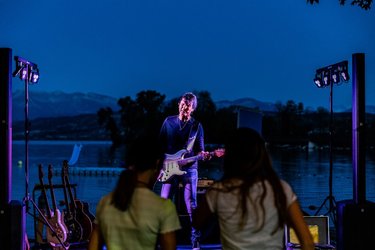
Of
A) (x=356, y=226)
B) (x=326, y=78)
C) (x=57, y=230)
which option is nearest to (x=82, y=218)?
(x=57, y=230)

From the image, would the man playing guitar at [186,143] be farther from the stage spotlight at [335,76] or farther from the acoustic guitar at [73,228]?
the stage spotlight at [335,76]

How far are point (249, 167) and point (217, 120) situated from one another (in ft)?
394

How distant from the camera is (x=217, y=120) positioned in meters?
123

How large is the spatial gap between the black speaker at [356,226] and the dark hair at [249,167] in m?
3.04

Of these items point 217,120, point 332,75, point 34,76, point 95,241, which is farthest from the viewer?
point 217,120

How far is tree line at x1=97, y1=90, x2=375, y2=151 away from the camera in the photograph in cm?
11906

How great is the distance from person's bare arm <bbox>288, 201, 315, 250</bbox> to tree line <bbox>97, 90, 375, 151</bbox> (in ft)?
352

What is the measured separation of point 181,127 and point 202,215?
14.1 ft

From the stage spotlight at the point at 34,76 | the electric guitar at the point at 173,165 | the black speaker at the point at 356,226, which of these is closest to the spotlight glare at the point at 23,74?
the stage spotlight at the point at 34,76

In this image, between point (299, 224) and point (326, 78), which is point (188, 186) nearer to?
point (326, 78)

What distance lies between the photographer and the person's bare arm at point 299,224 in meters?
3.07

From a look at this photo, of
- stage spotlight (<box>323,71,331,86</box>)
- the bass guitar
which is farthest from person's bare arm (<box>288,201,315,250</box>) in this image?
stage spotlight (<box>323,71,331,86</box>)

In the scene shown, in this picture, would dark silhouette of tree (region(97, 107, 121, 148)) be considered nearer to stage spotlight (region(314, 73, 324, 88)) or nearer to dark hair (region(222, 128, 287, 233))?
stage spotlight (region(314, 73, 324, 88))

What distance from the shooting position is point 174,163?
7.23 meters
